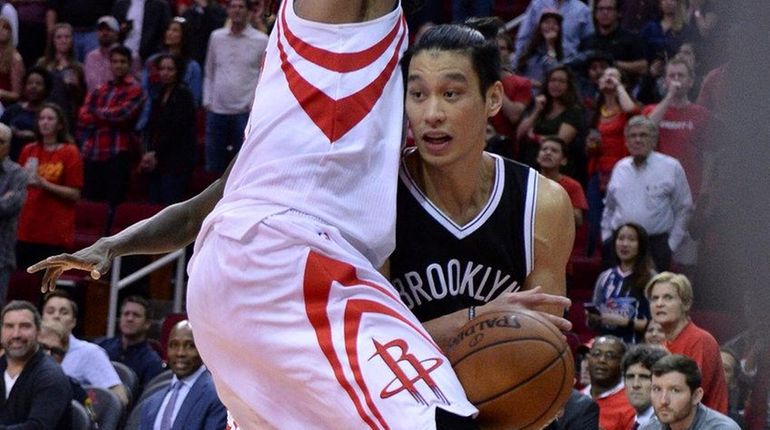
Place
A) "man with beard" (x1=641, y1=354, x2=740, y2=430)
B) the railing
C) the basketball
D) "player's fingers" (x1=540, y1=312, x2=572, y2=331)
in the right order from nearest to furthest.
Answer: the basketball < "player's fingers" (x1=540, y1=312, x2=572, y2=331) < "man with beard" (x1=641, y1=354, x2=740, y2=430) < the railing

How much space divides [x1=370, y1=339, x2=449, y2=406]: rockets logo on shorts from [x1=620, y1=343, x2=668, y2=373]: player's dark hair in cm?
373

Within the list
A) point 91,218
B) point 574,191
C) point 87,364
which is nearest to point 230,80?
point 91,218

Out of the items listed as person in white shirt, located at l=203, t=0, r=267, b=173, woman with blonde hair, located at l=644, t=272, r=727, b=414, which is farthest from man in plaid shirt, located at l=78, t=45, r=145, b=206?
woman with blonde hair, located at l=644, t=272, r=727, b=414

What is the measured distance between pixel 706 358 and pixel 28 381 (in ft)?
10.7

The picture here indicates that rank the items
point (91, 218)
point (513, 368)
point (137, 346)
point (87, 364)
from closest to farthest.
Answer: point (513, 368) < point (87, 364) < point (137, 346) < point (91, 218)

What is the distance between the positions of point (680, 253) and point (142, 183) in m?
4.34

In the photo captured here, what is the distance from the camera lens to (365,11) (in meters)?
2.93

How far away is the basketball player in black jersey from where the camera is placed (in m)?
3.04

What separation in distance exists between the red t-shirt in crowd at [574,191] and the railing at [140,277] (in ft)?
8.49

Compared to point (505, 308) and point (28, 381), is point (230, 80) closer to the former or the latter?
point (28, 381)

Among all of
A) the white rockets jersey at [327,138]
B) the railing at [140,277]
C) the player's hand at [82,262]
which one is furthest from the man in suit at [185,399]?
the white rockets jersey at [327,138]

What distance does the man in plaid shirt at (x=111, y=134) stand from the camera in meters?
11.0

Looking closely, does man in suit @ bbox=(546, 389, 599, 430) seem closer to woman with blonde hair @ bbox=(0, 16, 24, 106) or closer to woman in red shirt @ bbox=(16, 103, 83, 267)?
woman in red shirt @ bbox=(16, 103, 83, 267)

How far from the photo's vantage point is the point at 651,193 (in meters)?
9.12
